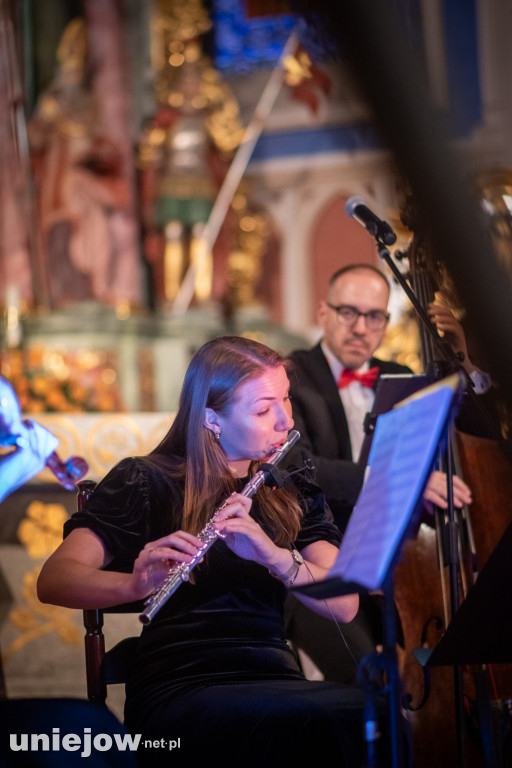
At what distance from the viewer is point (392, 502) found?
5.09 feet

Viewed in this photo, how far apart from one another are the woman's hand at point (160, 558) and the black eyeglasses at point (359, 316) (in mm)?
1580

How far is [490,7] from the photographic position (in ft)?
25.5

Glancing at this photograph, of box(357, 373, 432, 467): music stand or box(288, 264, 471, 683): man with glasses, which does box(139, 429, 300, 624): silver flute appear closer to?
box(357, 373, 432, 467): music stand

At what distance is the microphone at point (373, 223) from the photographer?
2602 millimetres

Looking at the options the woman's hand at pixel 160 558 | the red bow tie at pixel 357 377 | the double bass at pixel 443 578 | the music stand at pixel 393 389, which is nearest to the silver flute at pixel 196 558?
the woman's hand at pixel 160 558

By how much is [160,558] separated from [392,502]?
61 cm

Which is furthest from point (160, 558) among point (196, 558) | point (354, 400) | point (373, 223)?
point (354, 400)

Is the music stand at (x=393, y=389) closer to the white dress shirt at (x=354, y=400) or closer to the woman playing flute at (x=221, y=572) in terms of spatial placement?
the woman playing flute at (x=221, y=572)

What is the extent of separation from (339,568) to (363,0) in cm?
110

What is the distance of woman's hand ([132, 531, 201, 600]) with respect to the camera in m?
1.94

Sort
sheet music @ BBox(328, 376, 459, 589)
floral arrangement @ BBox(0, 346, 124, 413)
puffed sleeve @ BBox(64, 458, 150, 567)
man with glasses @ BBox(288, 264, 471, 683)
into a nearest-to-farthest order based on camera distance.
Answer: sheet music @ BBox(328, 376, 459, 589) < puffed sleeve @ BBox(64, 458, 150, 567) < man with glasses @ BBox(288, 264, 471, 683) < floral arrangement @ BBox(0, 346, 124, 413)

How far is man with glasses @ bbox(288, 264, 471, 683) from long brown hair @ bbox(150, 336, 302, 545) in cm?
64

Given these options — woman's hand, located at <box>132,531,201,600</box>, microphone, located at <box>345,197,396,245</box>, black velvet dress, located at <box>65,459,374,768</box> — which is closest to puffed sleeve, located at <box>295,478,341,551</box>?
black velvet dress, located at <box>65,459,374,768</box>

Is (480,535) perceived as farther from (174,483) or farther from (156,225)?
(156,225)
